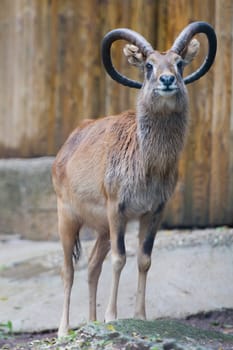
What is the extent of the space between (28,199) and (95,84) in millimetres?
1799

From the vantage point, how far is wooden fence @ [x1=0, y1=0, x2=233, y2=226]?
40.8 ft

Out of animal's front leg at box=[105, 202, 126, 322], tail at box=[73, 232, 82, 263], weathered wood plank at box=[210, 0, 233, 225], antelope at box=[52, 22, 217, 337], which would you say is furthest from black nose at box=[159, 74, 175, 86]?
Result: weathered wood plank at box=[210, 0, 233, 225]

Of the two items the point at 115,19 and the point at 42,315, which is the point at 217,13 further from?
the point at 42,315

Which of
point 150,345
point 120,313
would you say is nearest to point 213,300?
point 120,313

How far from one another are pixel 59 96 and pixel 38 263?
8.31 ft

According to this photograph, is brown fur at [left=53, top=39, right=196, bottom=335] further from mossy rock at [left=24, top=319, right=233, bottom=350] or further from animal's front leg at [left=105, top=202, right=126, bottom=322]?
mossy rock at [left=24, top=319, right=233, bottom=350]

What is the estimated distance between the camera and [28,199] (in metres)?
13.5

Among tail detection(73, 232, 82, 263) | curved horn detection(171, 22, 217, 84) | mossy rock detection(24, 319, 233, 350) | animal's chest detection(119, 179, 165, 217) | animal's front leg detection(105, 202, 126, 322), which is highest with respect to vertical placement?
curved horn detection(171, 22, 217, 84)

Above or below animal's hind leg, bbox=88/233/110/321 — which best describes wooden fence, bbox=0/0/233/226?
above

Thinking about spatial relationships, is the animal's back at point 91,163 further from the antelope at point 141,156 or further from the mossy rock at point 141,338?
the mossy rock at point 141,338

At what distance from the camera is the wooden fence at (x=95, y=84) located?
12.4 m

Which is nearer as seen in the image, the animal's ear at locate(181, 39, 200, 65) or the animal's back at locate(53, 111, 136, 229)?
the animal's ear at locate(181, 39, 200, 65)

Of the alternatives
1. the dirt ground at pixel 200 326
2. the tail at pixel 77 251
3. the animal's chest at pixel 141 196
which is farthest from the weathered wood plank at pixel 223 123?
the animal's chest at pixel 141 196

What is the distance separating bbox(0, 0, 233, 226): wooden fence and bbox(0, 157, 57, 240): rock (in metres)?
0.27
